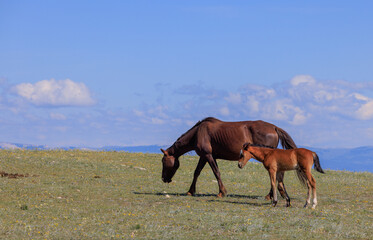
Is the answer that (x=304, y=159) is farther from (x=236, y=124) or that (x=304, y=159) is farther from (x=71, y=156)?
(x=71, y=156)

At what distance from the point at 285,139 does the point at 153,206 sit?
632 centimetres

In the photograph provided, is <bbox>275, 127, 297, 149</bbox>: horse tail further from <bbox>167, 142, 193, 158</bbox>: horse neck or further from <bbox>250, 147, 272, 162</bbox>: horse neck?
<bbox>167, 142, 193, 158</bbox>: horse neck

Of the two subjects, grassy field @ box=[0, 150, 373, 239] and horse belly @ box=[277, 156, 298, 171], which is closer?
grassy field @ box=[0, 150, 373, 239]

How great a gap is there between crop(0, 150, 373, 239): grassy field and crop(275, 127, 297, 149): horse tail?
2315mm

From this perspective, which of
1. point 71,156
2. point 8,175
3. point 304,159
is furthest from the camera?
point 71,156

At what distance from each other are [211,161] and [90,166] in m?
12.1

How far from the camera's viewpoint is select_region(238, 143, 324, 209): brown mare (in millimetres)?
15734

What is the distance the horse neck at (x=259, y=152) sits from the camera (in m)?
16.3

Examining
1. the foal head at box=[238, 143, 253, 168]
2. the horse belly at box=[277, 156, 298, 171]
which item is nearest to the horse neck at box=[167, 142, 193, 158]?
the foal head at box=[238, 143, 253, 168]

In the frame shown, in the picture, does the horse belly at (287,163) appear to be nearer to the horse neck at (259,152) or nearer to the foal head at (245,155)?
the horse neck at (259,152)

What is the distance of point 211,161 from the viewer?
19.2m

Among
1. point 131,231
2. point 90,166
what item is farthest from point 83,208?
point 90,166

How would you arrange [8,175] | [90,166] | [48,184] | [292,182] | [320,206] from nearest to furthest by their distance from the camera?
1. [320,206]
2. [48,184]
3. [8,175]
4. [292,182]
5. [90,166]

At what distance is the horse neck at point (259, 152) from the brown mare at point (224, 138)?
234 cm
